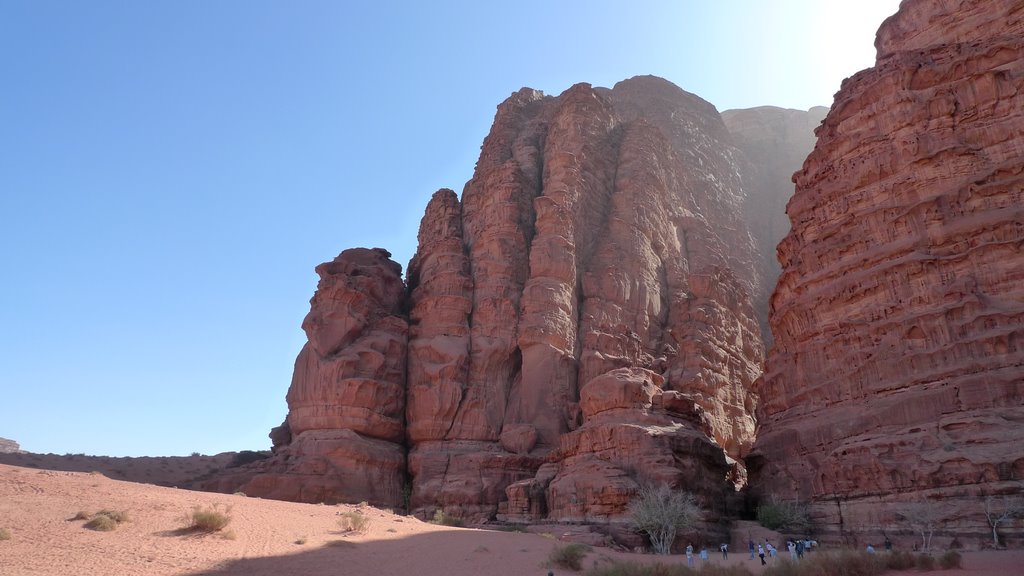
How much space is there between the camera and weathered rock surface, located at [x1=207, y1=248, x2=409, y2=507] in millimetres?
39938

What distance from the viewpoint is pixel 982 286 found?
27484mm

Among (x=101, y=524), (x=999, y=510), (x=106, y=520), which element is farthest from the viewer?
(x=999, y=510)

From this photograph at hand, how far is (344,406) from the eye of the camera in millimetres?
43562

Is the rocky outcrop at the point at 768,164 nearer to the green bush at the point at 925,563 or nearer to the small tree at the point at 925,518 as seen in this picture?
the small tree at the point at 925,518

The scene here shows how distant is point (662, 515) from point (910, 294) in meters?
13.9

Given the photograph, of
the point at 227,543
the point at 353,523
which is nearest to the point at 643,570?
the point at 353,523

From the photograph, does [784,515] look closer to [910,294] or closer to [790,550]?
[790,550]

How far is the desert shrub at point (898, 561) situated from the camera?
18.6 meters

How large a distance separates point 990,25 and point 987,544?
2515cm

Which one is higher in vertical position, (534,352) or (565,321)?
(565,321)

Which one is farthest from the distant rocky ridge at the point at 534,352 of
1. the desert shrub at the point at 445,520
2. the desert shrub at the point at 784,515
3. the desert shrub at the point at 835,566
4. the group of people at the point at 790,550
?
the desert shrub at the point at 835,566

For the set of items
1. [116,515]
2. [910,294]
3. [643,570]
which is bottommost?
[643,570]

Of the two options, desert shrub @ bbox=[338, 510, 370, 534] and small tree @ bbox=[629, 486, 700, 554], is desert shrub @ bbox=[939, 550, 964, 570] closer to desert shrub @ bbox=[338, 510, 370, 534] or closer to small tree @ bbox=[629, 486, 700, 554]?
small tree @ bbox=[629, 486, 700, 554]

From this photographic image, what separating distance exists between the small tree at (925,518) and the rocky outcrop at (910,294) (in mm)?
260
